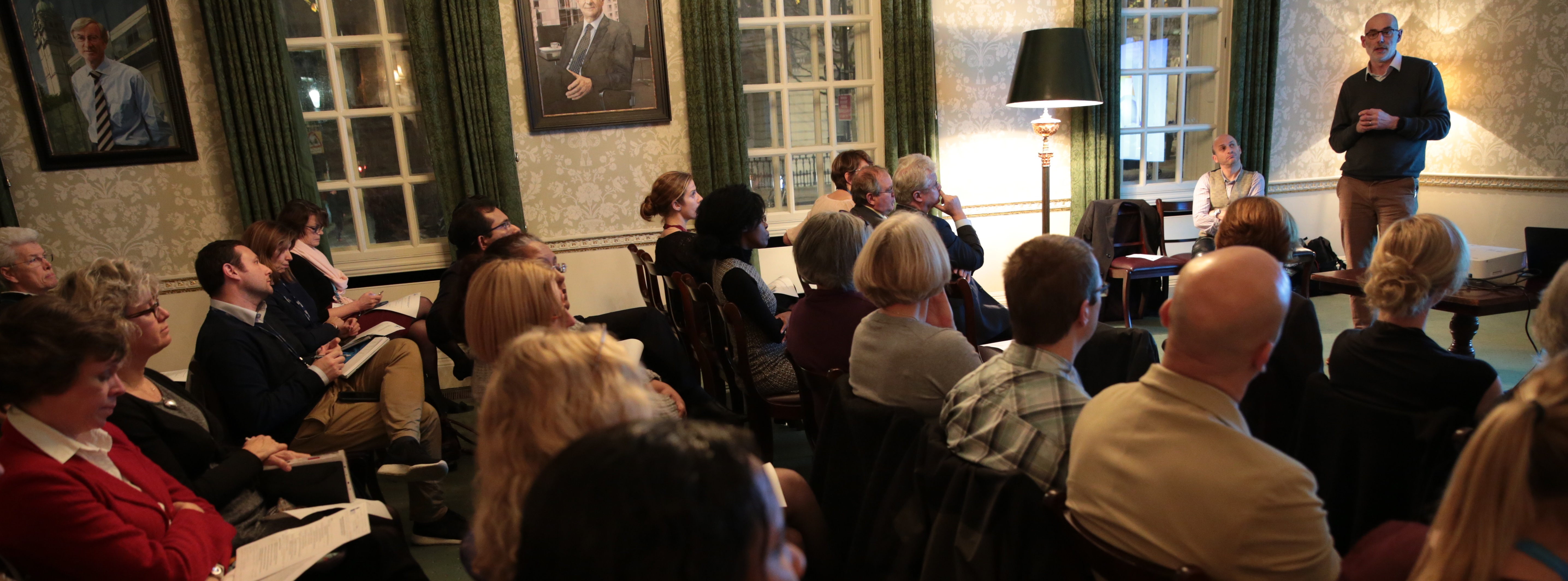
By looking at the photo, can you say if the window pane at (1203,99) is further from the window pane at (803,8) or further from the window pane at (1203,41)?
the window pane at (803,8)

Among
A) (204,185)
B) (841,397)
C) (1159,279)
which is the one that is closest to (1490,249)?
(1159,279)

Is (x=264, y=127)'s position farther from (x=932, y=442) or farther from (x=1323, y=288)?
(x=1323, y=288)

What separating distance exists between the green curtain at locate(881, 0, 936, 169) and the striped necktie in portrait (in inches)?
176

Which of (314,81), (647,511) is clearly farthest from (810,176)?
(647,511)

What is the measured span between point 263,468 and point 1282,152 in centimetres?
643

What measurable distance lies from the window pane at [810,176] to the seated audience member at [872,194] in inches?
66.4

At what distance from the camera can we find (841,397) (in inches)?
76.8

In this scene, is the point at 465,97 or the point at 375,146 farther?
the point at 375,146

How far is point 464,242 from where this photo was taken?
375 cm

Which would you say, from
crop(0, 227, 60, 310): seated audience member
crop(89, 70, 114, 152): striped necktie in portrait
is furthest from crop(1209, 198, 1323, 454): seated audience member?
crop(89, 70, 114, 152): striped necktie in portrait

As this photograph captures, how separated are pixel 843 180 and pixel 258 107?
3292mm

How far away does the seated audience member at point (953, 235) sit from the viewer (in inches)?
143

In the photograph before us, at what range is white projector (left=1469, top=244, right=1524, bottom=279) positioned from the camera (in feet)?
10.7

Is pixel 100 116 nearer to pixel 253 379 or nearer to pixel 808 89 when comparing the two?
pixel 253 379
